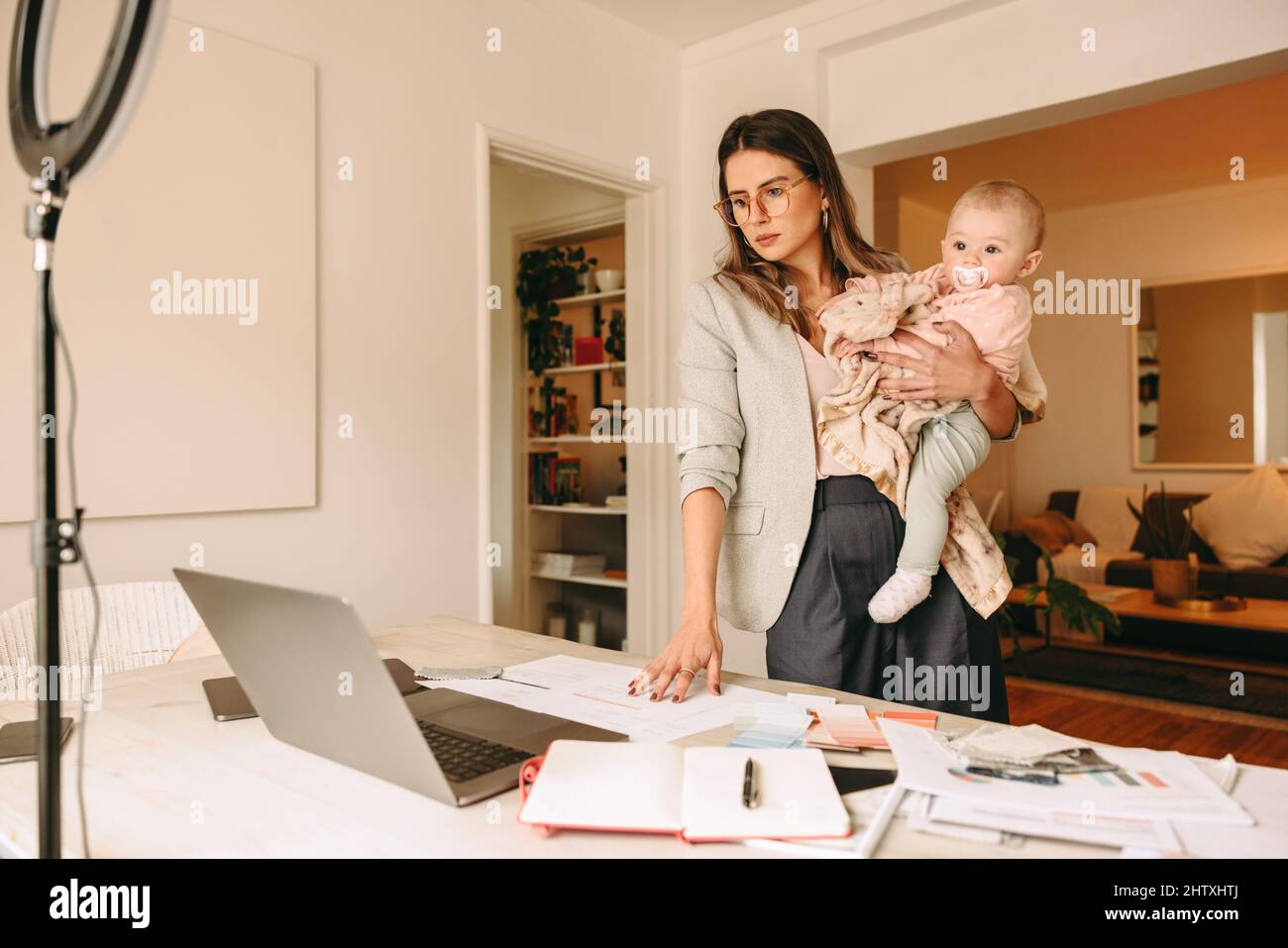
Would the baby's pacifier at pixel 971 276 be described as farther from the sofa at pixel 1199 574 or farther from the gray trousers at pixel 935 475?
the sofa at pixel 1199 574

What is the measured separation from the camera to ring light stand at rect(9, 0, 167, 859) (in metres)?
0.60

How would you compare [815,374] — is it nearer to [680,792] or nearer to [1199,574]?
[680,792]

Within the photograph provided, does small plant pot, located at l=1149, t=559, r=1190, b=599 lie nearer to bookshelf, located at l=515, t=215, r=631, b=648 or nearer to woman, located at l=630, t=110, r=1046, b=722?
bookshelf, located at l=515, t=215, r=631, b=648

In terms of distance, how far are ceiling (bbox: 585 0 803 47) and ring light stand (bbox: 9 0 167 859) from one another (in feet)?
11.0

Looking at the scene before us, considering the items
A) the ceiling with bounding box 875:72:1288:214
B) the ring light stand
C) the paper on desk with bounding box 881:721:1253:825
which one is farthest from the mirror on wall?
the ring light stand

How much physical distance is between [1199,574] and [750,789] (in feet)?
18.1

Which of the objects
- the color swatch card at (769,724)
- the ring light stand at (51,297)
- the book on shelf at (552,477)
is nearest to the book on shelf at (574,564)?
the book on shelf at (552,477)

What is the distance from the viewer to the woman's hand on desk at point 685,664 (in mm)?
1275

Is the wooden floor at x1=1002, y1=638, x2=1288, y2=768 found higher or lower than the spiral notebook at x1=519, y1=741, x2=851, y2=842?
lower

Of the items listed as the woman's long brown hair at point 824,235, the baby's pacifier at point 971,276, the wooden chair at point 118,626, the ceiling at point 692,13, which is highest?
the ceiling at point 692,13

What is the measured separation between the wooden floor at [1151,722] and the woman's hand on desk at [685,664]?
9.46 feet
